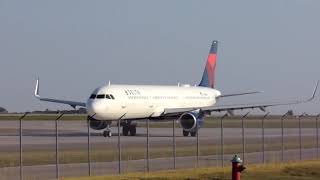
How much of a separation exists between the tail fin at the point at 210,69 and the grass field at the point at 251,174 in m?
37.1

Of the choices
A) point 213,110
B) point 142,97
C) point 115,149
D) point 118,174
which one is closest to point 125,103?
point 142,97

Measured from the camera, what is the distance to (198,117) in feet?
160

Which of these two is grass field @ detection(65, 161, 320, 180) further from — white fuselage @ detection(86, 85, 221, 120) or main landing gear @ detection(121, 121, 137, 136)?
main landing gear @ detection(121, 121, 137, 136)

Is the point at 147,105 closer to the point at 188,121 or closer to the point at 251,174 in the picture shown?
the point at 188,121

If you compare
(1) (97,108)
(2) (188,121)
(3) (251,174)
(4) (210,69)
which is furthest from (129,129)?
(3) (251,174)

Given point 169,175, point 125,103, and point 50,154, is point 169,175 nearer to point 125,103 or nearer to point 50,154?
point 50,154

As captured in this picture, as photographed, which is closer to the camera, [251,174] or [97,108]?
[251,174]

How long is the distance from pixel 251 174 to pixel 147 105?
27335mm

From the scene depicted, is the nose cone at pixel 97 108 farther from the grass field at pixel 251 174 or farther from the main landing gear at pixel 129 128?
the grass field at pixel 251 174

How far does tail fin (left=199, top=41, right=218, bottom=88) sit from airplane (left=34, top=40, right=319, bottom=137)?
11.3 feet

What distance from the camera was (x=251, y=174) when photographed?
2209 cm

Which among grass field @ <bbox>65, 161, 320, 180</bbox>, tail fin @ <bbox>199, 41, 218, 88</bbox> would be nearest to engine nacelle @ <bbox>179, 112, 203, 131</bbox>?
tail fin @ <bbox>199, 41, 218, 88</bbox>

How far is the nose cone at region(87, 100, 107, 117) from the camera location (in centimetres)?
4447

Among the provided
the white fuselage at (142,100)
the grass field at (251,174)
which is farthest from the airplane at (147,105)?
the grass field at (251,174)
